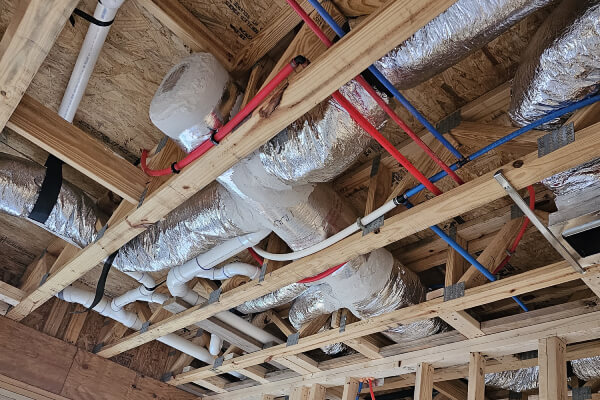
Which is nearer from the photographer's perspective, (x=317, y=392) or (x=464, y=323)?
(x=464, y=323)

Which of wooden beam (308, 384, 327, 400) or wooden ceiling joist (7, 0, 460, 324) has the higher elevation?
wooden ceiling joist (7, 0, 460, 324)

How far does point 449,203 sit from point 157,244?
1.36 metres

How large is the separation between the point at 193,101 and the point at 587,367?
2.30 metres

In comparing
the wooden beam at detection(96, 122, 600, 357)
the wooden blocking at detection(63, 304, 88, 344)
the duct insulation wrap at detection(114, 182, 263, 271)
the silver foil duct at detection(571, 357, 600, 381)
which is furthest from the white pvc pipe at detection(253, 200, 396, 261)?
the wooden blocking at detection(63, 304, 88, 344)

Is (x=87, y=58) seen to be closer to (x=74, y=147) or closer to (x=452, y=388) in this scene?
(x=74, y=147)

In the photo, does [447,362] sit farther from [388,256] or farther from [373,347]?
[388,256]

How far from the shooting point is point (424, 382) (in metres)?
2.60

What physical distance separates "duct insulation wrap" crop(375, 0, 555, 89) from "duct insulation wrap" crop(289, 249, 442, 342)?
0.94 m

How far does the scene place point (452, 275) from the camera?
2.33m

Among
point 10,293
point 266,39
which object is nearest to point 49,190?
point 10,293

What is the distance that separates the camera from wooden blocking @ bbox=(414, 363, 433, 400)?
8.43 ft

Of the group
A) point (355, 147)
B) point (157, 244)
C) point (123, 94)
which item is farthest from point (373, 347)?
point (123, 94)

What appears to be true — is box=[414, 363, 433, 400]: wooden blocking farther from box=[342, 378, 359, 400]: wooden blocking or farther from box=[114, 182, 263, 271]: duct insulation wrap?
box=[114, 182, 263, 271]: duct insulation wrap

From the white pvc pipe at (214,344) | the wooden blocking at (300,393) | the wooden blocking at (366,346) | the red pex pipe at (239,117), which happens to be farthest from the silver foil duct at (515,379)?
the red pex pipe at (239,117)
